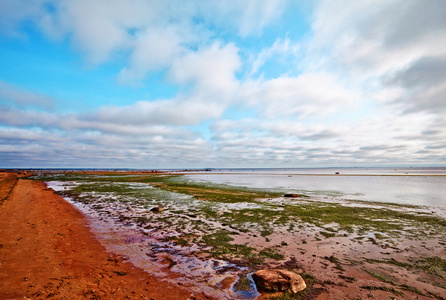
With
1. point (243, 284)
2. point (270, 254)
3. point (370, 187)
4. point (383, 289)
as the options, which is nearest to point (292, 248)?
point (270, 254)

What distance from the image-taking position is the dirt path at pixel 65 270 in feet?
20.2

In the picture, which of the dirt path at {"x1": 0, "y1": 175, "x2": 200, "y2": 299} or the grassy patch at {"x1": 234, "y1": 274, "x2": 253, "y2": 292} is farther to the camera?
the grassy patch at {"x1": 234, "y1": 274, "x2": 253, "y2": 292}

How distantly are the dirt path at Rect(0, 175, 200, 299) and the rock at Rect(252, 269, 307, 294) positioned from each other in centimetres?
247

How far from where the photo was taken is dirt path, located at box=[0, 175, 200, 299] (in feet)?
20.2

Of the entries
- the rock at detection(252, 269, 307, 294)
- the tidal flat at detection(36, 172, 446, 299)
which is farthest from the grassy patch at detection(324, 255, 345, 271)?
the rock at detection(252, 269, 307, 294)

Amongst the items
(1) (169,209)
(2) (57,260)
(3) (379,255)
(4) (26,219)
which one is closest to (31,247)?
(2) (57,260)

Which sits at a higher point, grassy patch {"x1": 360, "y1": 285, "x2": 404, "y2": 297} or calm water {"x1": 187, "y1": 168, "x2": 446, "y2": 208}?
calm water {"x1": 187, "y1": 168, "x2": 446, "y2": 208}

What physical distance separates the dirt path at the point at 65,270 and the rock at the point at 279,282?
2.47 m

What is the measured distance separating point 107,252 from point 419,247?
52.7 feet

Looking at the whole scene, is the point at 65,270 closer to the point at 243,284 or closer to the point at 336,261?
the point at 243,284

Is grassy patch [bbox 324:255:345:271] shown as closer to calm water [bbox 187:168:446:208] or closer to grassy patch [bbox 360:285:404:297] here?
grassy patch [bbox 360:285:404:297]

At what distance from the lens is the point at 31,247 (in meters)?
9.46

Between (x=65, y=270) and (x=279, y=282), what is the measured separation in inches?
313

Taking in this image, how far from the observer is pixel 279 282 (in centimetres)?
655
